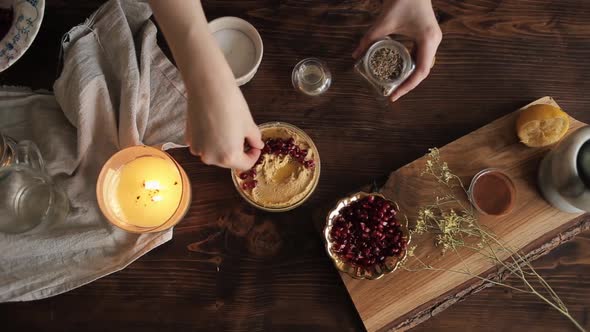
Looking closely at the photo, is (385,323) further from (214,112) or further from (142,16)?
(142,16)

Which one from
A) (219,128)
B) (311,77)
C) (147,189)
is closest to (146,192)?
(147,189)

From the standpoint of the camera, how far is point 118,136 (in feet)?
2.69

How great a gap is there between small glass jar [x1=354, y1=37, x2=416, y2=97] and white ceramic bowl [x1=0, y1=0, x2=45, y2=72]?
60cm

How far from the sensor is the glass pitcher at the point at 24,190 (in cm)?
78

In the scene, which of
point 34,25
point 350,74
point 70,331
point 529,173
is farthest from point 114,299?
point 529,173

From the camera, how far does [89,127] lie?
805 millimetres

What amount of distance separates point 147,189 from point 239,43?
0.35 meters

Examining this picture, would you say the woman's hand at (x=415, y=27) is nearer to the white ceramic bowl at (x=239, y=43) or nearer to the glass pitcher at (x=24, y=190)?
the white ceramic bowl at (x=239, y=43)

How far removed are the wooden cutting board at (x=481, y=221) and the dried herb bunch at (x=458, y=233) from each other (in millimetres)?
13

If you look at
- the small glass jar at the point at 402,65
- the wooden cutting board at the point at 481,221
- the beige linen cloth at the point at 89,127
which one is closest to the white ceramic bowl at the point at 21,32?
the beige linen cloth at the point at 89,127

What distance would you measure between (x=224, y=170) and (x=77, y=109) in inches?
11.5

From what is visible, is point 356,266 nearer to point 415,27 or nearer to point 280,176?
point 280,176

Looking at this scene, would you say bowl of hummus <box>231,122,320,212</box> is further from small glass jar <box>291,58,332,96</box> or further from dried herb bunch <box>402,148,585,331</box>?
dried herb bunch <box>402,148,585,331</box>

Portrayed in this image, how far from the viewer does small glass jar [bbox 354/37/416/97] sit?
0.87 metres
